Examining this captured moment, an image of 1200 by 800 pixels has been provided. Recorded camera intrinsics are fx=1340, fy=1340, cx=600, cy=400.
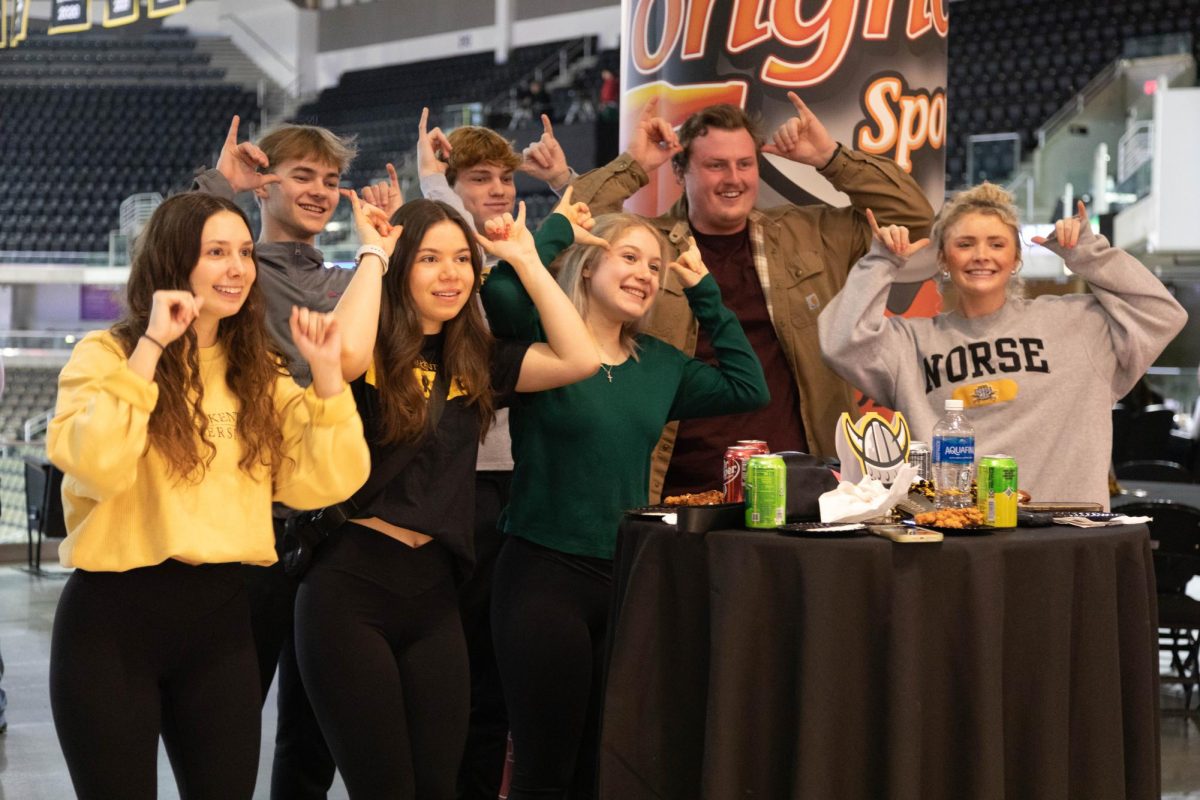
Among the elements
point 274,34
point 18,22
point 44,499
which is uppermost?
point 274,34

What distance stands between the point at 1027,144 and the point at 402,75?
10039mm

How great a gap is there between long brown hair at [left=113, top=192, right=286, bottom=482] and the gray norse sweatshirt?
4.27ft

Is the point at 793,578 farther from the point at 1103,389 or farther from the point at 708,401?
the point at 1103,389

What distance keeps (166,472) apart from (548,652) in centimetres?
79

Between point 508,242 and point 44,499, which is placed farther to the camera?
point 44,499

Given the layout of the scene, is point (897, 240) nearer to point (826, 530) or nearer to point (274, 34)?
point (826, 530)

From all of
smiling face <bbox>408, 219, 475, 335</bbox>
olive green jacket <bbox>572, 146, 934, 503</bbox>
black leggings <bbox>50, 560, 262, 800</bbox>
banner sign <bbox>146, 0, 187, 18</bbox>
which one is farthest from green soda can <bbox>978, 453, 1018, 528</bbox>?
banner sign <bbox>146, 0, 187, 18</bbox>

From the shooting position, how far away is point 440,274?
2.49 meters

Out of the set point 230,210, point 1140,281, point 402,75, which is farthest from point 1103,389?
point 402,75

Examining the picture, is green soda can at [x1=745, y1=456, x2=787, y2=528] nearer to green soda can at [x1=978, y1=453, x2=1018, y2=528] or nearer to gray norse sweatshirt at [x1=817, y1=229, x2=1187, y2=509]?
green soda can at [x1=978, y1=453, x2=1018, y2=528]

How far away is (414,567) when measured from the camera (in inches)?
93.2

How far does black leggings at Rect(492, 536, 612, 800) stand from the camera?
2.52 m

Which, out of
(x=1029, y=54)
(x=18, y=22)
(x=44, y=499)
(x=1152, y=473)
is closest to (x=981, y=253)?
(x=1152, y=473)

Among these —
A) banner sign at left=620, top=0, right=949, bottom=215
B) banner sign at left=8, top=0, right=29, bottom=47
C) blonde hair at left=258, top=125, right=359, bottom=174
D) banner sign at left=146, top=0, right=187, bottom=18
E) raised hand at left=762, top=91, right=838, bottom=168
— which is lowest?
blonde hair at left=258, top=125, right=359, bottom=174
